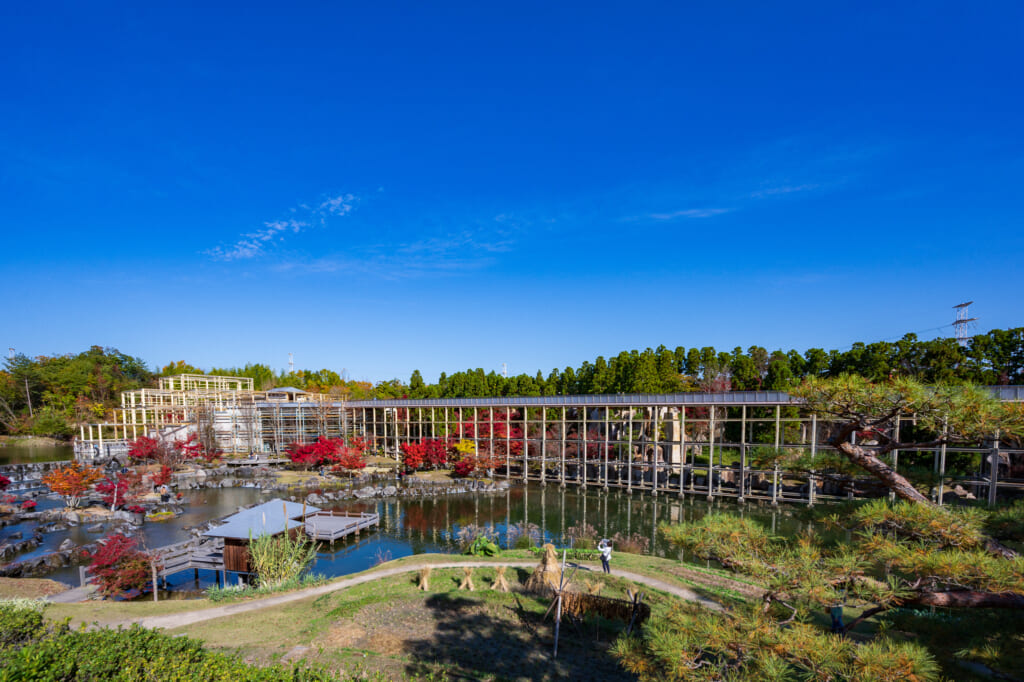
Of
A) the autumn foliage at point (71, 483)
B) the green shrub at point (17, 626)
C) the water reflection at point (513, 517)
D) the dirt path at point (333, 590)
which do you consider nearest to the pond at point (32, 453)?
the autumn foliage at point (71, 483)

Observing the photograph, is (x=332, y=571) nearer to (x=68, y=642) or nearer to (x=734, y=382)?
(x=68, y=642)

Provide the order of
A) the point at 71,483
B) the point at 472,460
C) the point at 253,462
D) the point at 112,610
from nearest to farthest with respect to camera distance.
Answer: the point at 112,610, the point at 71,483, the point at 472,460, the point at 253,462

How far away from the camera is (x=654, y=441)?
2455 cm

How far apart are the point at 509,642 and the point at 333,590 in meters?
5.31

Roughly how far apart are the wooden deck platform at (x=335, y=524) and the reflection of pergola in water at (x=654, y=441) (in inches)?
418

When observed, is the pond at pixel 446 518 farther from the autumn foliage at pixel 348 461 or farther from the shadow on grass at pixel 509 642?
the shadow on grass at pixel 509 642

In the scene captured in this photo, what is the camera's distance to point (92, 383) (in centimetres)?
5209

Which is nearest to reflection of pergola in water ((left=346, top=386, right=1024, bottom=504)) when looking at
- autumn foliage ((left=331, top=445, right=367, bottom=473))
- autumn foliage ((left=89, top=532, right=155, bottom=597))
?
autumn foliage ((left=331, top=445, right=367, bottom=473))

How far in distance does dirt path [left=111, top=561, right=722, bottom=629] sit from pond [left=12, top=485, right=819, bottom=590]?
2.54 metres

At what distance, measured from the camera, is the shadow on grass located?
24.4ft

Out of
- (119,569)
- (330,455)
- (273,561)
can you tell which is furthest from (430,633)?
(330,455)

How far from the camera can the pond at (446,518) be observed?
16.0 metres

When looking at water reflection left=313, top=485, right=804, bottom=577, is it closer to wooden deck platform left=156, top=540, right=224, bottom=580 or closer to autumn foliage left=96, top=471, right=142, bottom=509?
wooden deck platform left=156, top=540, right=224, bottom=580

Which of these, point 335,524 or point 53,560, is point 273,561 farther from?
point 53,560
